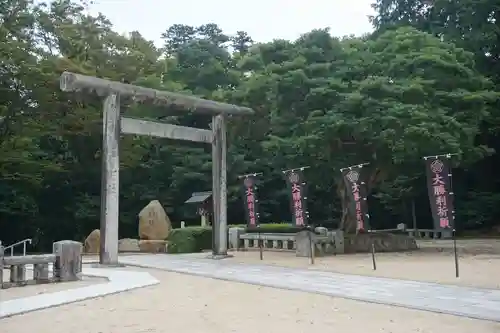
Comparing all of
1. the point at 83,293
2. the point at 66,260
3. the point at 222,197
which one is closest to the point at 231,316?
the point at 83,293

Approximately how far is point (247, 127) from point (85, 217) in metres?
10.1

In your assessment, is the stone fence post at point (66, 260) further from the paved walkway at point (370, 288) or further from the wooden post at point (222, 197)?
the wooden post at point (222, 197)

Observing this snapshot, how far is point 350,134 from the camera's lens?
17125mm

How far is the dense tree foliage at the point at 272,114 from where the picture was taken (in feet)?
55.4

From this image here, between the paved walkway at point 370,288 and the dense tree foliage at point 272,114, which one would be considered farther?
the dense tree foliage at point 272,114

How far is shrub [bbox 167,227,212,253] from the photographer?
19859 mm

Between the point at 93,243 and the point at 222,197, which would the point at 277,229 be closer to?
the point at 222,197

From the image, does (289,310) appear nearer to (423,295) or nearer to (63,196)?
(423,295)

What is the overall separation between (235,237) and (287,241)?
2.67 m

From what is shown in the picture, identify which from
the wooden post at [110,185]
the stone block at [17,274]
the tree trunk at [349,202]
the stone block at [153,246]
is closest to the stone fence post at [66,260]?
the stone block at [17,274]

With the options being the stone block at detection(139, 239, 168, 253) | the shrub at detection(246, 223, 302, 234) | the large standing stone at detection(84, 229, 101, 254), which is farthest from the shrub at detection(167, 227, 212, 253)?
the large standing stone at detection(84, 229, 101, 254)

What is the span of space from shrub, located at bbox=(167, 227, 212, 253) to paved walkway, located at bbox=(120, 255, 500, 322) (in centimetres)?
574

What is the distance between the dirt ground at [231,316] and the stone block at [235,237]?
11.7m

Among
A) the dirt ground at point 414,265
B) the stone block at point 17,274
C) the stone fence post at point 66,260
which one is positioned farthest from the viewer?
the stone fence post at point 66,260
